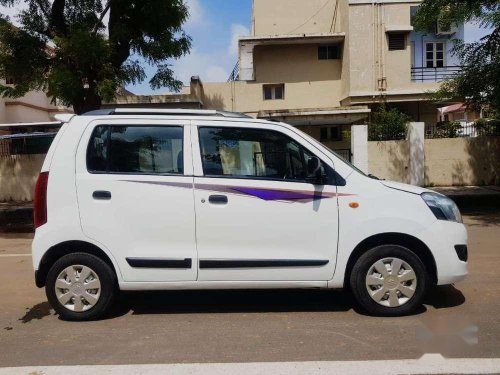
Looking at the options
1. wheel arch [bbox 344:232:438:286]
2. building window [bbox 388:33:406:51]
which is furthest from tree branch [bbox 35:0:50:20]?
building window [bbox 388:33:406:51]

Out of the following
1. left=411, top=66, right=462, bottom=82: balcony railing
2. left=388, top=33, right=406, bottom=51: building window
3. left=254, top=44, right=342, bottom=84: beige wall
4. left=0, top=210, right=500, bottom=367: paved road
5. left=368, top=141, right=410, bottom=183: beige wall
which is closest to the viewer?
left=0, top=210, right=500, bottom=367: paved road

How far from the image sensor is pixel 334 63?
2592 cm

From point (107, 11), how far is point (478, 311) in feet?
38.4

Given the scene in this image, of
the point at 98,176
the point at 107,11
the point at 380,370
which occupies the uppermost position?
the point at 107,11

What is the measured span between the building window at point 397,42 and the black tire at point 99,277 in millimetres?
22609

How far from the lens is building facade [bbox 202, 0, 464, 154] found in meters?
24.3

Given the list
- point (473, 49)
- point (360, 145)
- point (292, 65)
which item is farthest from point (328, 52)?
point (473, 49)

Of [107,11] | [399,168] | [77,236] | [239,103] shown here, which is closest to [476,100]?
[399,168]

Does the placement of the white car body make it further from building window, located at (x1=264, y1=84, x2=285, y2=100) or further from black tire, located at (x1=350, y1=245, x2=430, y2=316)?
building window, located at (x1=264, y1=84, x2=285, y2=100)

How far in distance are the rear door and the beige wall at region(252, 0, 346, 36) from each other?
23.1m

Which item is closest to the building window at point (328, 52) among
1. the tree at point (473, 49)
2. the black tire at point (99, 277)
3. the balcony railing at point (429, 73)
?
the balcony railing at point (429, 73)

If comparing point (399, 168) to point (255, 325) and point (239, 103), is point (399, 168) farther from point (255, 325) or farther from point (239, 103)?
point (255, 325)

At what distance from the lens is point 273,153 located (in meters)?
4.97

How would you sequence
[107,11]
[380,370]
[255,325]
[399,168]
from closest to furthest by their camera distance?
[380,370] < [255,325] < [107,11] < [399,168]
